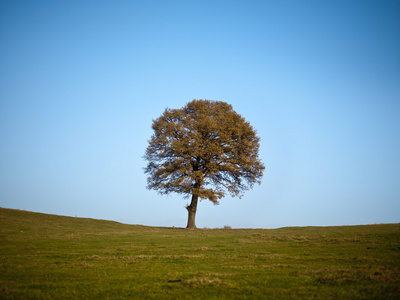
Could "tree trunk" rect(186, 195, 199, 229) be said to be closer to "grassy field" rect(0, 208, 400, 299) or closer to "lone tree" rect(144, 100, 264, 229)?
"lone tree" rect(144, 100, 264, 229)

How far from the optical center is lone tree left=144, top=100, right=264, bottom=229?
40.2 m

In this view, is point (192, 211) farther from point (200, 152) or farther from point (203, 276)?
point (203, 276)

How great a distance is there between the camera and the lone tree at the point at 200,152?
40.2 metres

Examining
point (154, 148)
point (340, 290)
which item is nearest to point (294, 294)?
point (340, 290)

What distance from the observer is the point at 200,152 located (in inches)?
1571

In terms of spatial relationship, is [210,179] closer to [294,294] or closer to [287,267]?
[287,267]

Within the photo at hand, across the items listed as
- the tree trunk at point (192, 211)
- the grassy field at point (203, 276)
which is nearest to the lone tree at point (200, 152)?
the tree trunk at point (192, 211)

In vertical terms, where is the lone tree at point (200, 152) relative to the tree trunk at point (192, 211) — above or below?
above

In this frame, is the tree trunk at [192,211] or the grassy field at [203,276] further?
the tree trunk at [192,211]

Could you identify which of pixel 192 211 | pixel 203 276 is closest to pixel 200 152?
pixel 192 211

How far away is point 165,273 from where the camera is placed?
11578mm

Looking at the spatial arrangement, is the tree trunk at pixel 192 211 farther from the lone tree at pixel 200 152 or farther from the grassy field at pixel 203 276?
the grassy field at pixel 203 276

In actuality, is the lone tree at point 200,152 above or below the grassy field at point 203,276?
above

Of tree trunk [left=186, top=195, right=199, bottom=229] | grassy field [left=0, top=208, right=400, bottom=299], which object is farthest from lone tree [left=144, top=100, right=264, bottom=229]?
grassy field [left=0, top=208, right=400, bottom=299]
